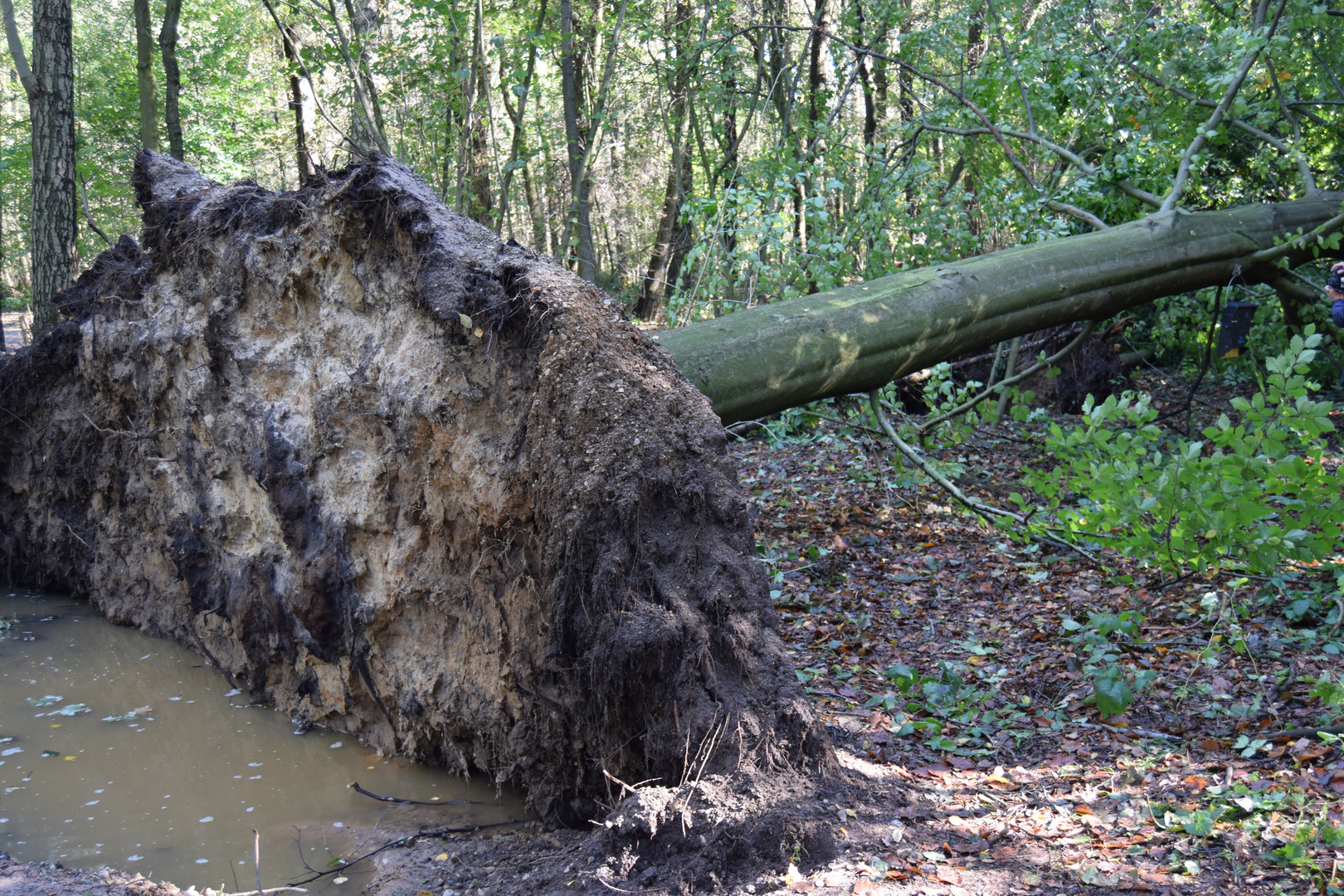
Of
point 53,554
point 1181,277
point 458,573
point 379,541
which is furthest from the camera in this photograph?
point 53,554

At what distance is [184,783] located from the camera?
4.10m

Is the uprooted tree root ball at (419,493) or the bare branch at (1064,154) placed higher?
the bare branch at (1064,154)

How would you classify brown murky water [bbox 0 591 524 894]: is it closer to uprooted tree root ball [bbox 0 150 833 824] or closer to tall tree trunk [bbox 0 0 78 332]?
uprooted tree root ball [bbox 0 150 833 824]

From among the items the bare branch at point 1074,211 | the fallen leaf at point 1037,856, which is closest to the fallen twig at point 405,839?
the fallen leaf at point 1037,856

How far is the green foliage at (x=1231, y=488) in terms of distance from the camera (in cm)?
351

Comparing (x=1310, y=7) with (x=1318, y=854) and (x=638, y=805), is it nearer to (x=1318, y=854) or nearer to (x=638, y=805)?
(x=1318, y=854)

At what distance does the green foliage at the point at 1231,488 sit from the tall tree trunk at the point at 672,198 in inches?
296

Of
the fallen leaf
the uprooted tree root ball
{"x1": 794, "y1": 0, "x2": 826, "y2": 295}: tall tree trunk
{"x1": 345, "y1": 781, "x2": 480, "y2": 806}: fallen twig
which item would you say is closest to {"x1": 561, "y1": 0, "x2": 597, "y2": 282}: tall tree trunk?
{"x1": 794, "y1": 0, "x2": 826, "y2": 295}: tall tree trunk

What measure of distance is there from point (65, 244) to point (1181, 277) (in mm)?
10019

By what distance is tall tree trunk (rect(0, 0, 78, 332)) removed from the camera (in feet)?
26.8

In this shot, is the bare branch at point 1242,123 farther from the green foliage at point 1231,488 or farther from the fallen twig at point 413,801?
the fallen twig at point 413,801

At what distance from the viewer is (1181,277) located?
20.9 ft

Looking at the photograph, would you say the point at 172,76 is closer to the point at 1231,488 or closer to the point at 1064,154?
the point at 1064,154

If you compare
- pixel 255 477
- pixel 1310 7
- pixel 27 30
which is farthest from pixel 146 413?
pixel 27 30
